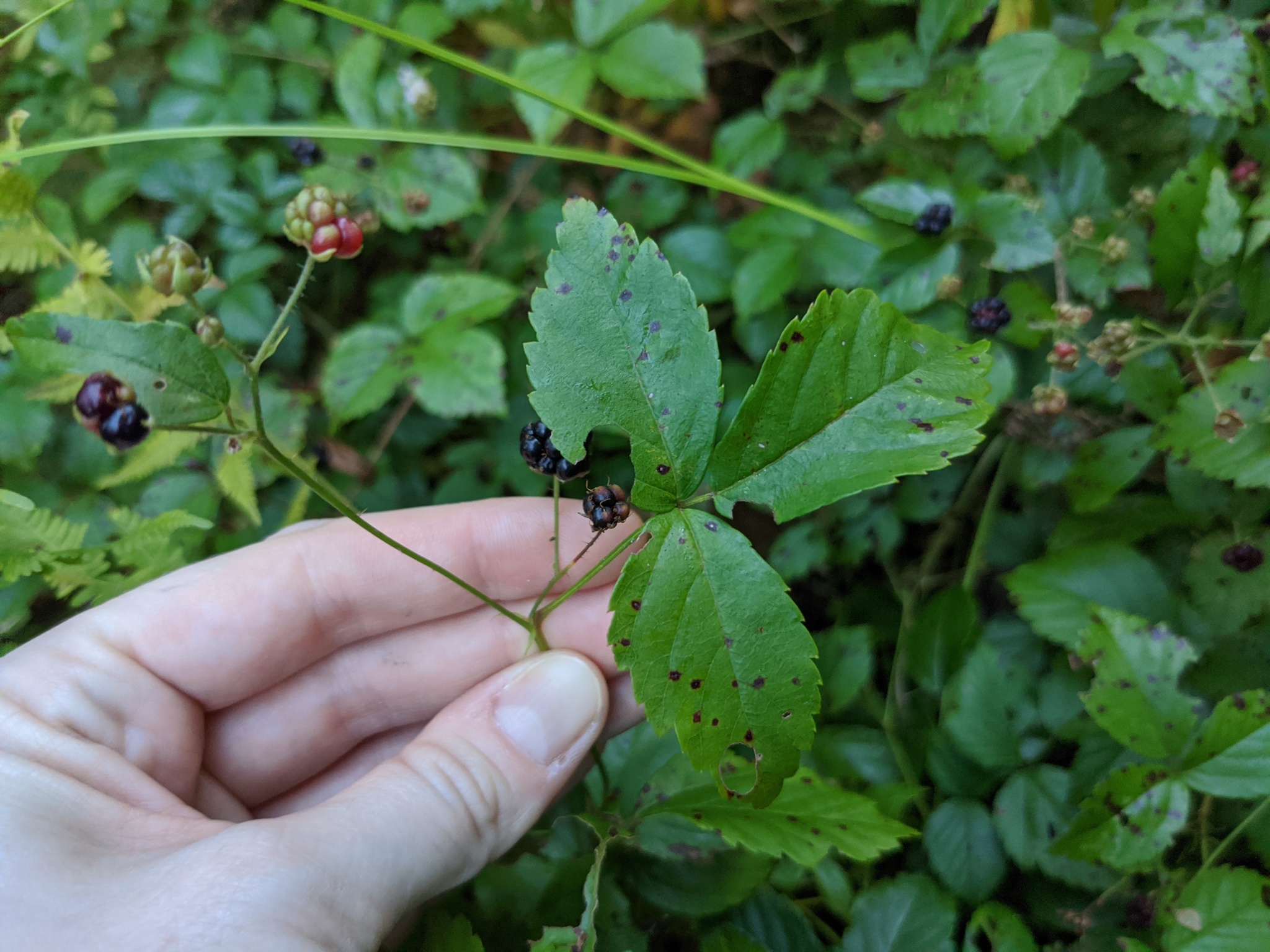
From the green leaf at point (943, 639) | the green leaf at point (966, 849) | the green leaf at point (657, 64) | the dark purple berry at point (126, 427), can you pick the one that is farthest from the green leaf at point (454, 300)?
the green leaf at point (966, 849)

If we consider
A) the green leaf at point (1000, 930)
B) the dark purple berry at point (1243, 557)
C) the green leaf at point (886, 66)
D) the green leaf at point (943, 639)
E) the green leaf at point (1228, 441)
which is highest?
the green leaf at point (886, 66)

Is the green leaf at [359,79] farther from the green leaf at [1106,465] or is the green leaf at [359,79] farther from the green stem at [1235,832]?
the green stem at [1235,832]

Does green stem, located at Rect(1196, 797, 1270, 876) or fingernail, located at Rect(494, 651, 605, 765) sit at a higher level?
fingernail, located at Rect(494, 651, 605, 765)

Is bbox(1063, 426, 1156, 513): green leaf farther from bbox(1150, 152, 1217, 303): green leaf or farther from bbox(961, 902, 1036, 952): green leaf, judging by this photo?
bbox(961, 902, 1036, 952): green leaf

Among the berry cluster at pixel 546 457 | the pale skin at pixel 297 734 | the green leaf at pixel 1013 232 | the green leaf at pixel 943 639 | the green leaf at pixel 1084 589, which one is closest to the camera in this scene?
the pale skin at pixel 297 734

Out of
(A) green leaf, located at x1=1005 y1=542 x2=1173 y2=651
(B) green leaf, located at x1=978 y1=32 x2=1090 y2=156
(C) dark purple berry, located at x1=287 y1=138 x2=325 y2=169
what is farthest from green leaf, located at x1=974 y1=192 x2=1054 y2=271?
(C) dark purple berry, located at x1=287 y1=138 x2=325 y2=169

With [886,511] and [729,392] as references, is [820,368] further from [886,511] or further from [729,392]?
[886,511]

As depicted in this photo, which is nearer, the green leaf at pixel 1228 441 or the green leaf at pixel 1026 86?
the green leaf at pixel 1228 441

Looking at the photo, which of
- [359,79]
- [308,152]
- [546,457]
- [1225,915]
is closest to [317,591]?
[546,457]
